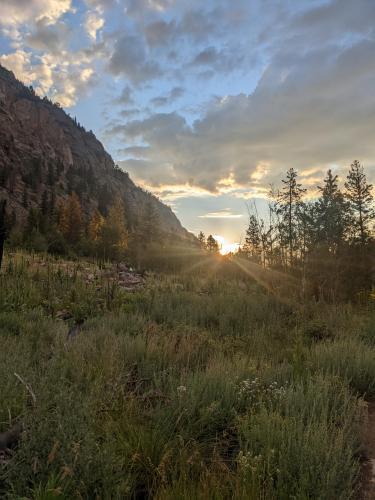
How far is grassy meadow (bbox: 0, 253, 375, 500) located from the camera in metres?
2.16

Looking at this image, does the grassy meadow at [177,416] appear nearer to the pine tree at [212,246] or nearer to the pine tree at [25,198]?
the pine tree at [212,246]

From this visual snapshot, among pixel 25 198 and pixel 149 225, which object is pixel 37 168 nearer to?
pixel 25 198

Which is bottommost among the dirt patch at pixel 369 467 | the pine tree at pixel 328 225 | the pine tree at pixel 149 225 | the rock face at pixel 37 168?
the dirt patch at pixel 369 467

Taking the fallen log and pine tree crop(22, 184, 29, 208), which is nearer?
the fallen log

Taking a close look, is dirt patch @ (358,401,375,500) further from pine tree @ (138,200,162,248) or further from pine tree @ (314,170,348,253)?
pine tree @ (138,200,162,248)

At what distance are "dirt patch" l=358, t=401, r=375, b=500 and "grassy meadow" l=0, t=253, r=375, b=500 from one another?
2.6 inches

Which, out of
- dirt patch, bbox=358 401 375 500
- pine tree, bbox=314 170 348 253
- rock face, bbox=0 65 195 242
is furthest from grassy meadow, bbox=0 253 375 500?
rock face, bbox=0 65 195 242

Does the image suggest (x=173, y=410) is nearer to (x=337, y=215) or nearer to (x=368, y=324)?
(x=368, y=324)

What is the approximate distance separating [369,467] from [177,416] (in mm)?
1566

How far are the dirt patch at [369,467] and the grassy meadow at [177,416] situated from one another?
7cm

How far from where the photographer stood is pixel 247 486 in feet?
7.22

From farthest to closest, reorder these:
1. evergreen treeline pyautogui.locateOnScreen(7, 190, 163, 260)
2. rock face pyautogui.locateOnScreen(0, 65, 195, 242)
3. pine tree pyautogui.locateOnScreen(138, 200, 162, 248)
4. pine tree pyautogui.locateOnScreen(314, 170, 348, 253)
Answer: rock face pyautogui.locateOnScreen(0, 65, 195, 242) < pine tree pyautogui.locateOnScreen(138, 200, 162, 248) < evergreen treeline pyautogui.locateOnScreen(7, 190, 163, 260) < pine tree pyautogui.locateOnScreen(314, 170, 348, 253)


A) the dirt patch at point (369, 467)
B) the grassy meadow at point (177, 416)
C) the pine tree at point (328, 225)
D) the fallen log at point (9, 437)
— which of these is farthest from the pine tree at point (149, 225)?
the fallen log at point (9, 437)

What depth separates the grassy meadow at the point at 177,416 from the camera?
7.08ft
